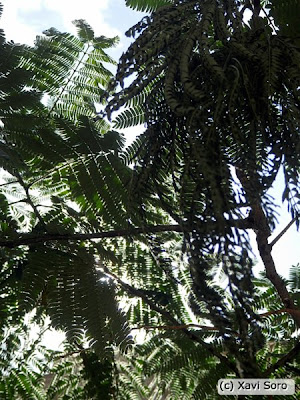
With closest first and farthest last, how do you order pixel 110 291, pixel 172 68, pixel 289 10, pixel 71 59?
pixel 172 68 → pixel 289 10 → pixel 110 291 → pixel 71 59

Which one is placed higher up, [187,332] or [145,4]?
[145,4]

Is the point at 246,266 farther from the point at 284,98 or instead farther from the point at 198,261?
the point at 284,98

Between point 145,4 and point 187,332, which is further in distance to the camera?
point 145,4

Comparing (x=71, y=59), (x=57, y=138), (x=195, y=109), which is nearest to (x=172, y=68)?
(x=195, y=109)

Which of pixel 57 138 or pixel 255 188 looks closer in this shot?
pixel 255 188

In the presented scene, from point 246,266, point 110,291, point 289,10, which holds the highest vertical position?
point 289,10

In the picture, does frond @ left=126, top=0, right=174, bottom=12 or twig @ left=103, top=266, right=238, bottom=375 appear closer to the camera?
twig @ left=103, top=266, right=238, bottom=375

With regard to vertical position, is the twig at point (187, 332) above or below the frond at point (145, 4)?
below

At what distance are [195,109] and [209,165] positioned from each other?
97 millimetres

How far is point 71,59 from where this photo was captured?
1986 millimetres

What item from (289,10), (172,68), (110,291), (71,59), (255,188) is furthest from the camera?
(71,59)

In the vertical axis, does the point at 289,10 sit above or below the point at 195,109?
above

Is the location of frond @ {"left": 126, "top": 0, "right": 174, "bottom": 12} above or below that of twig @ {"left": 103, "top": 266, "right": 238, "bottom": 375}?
above

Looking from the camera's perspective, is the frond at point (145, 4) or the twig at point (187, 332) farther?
the frond at point (145, 4)
